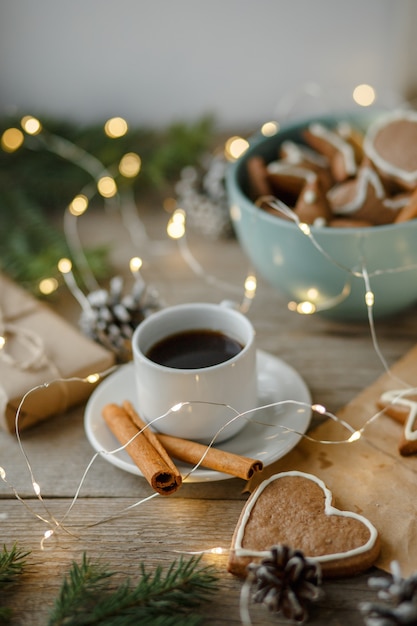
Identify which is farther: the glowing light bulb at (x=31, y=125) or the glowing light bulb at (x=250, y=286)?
the glowing light bulb at (x=31, y=125)

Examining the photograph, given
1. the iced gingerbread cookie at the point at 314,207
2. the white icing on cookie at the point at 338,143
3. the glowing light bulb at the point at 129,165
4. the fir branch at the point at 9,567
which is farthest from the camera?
the glowing light bulb at the point at 129,165

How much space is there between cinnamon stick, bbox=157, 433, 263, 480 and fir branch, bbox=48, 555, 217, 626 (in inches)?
4.6

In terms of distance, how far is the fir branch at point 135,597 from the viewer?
70cm

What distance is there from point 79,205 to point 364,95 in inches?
28.2

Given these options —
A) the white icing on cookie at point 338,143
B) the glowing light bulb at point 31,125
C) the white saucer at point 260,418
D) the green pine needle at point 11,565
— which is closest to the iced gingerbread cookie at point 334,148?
Result: the white icing on cookie at point 338,143

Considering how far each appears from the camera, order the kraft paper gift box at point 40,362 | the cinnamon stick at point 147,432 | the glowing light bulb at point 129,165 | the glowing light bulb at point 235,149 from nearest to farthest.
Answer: the cinnamon stick at point 147,432, the kraft paper gift box at point 40,362, the glowing light bulb at point 235,149, the glowing light bulb at point 129,165

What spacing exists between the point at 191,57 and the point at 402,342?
A: 2.92ft

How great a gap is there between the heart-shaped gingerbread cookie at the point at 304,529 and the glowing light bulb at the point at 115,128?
1.03 m

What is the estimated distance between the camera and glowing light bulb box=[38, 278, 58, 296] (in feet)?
4.12

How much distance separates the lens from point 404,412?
91 centimetres

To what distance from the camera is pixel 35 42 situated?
160 cm

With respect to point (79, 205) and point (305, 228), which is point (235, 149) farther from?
point (305, 228)

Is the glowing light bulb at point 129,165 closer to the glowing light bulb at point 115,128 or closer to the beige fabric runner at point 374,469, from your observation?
the glowing light bulb at point 115,128

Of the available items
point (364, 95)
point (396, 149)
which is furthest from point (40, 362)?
point (364, 95)
